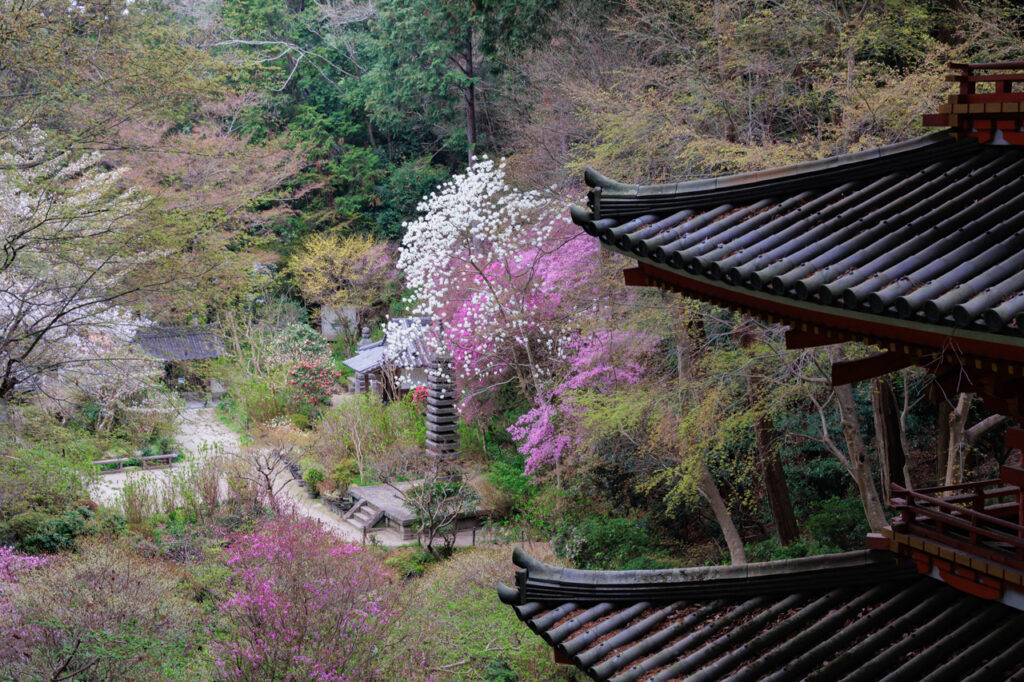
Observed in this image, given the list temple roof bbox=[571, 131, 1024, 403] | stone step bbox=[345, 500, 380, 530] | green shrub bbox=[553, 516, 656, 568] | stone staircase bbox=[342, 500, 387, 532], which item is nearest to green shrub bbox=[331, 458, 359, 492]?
stone staircase bbox=[342, 500, 387, 532]

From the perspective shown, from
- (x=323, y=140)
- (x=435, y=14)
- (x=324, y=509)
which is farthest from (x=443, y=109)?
(x=324, y=509)

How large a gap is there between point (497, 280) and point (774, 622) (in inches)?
528

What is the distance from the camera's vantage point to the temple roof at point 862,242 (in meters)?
2.48

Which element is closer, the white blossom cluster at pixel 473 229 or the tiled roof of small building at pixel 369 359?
the white blossom cluster at pixel 473 229

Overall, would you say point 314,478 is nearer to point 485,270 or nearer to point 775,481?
point 485,270

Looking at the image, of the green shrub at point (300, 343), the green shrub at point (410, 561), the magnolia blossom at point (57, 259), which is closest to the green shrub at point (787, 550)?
the green shrub at point (410, 561)

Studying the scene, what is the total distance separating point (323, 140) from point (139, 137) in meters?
8.48

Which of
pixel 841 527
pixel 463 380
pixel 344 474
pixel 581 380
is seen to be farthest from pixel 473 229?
pixel 841 527

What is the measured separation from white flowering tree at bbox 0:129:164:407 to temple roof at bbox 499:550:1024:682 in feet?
33.5

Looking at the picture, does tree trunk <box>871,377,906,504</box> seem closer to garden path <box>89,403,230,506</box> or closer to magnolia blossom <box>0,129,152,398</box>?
magnolia blossom <box>0,129,152,398</box>

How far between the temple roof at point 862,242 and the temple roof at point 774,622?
991 mm

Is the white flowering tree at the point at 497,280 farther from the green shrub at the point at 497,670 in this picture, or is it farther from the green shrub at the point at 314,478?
the green shrub at the point at 497,670

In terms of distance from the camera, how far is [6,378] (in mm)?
12078

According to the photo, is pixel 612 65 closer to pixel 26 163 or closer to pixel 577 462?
pixel 577 462
